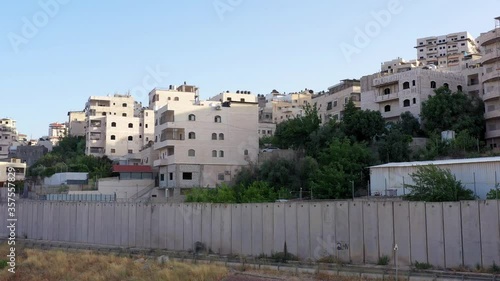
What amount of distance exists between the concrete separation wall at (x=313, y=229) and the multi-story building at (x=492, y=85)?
35818 millimetres

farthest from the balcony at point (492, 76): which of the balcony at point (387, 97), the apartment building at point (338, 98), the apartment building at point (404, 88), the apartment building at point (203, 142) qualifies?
the apartment building at point (203, 142)

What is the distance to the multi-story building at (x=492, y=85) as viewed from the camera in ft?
169

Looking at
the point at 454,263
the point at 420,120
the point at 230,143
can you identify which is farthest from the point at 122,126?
the point at 454,263

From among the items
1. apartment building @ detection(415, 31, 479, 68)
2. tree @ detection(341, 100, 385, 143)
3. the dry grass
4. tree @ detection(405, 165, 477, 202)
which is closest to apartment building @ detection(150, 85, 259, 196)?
tree @ detection(341, 100, 385, 143)

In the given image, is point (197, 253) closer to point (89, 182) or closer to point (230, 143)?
point (230, 143)

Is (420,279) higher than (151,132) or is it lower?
lower

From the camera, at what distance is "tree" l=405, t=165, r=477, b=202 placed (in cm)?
A: 2681

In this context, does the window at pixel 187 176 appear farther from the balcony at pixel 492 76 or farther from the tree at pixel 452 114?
the balcony at pixel 492 76

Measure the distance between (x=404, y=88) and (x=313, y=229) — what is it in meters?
40.7

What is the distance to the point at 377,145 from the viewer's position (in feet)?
161

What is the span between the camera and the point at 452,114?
51625 mm

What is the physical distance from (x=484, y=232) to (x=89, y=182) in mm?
51120

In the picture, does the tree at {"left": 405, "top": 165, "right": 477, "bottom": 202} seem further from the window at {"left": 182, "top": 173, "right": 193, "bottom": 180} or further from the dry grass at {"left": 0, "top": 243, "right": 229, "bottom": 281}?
the window at {"left": 182, "top": 173, "right": 193, "bottom": 180}

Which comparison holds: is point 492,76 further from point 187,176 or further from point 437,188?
point 187,176
